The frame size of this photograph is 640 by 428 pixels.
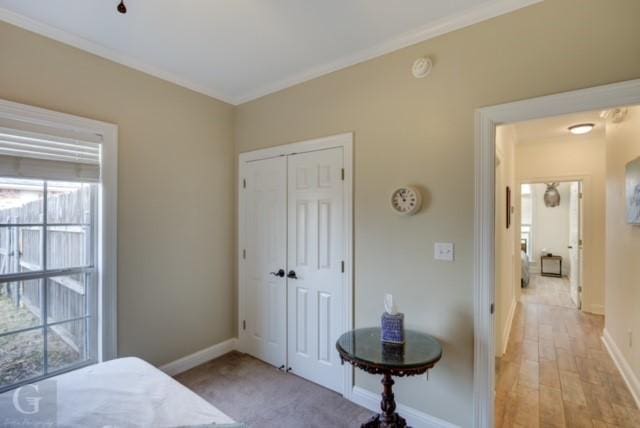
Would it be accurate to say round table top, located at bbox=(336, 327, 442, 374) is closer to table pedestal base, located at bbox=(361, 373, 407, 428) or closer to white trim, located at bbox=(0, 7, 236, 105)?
table pedestal base, located at bbox=(361, 373, 407, 428)

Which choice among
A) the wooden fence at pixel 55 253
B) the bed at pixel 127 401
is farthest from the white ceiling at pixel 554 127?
the wooden fence at pixel 55 253

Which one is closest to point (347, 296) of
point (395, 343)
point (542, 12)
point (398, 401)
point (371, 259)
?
point (371, 259)

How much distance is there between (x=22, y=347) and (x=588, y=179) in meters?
7.05

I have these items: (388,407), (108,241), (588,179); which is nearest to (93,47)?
(108,241)

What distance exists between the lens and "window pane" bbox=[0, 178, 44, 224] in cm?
204

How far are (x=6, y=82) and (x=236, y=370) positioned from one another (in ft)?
9.14

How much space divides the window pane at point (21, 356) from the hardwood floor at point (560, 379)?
3.31 m

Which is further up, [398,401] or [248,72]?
[248,72]

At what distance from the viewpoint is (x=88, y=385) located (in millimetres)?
1445

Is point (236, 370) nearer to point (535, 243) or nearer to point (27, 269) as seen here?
point (27, 269)

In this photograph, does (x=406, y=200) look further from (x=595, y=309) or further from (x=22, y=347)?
(x=595, y=309)

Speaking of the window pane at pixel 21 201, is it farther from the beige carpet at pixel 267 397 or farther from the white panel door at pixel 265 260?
the beige carpet at pixel 267 397

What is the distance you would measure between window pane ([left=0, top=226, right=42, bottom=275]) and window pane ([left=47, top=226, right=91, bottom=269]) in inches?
2.5

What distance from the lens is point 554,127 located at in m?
4.26
